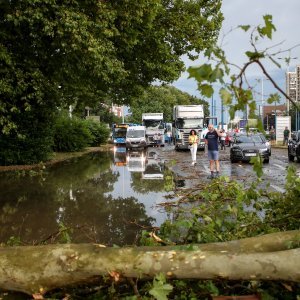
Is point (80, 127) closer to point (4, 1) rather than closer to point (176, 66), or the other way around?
point (176, 66)

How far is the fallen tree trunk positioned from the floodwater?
1293 mm

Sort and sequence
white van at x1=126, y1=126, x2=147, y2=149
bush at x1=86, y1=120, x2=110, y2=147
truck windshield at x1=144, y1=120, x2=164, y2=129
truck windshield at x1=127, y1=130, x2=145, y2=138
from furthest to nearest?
truck windshield at x1=144, y1=120, x2=164, y2=129
bush at x1=86, y1=120, x2=110, y2=147
truck windshield at x1=127, y1=130, x2=145, y2=138
white van at x1=126, y1=126, x2=147, y2=149

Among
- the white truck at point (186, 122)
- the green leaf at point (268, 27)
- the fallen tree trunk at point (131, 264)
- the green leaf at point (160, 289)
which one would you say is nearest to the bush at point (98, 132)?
the white truck at point (186, 122)

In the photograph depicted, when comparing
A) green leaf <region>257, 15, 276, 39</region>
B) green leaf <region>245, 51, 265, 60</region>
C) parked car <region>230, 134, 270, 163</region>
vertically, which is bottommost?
parked car <region>230, 134, 270, 163</region>

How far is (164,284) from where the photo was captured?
128 inches

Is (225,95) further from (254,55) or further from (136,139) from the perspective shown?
(136,139)

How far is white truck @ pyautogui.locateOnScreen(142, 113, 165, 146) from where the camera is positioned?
50.3 meters

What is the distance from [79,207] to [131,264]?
→ 23.9 ft

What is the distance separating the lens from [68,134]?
33.8 meters

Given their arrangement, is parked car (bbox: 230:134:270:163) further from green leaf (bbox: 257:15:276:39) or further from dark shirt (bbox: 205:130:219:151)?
green leaf (bbox: 257:15:276:39)

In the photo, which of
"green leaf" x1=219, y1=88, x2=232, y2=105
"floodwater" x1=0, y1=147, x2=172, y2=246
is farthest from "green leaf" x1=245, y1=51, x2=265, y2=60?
"floodwater" x1=0, y1=147, x2=172, y2=246

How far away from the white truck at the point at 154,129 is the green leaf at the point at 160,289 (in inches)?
1824

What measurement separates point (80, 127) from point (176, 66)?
15.0 m

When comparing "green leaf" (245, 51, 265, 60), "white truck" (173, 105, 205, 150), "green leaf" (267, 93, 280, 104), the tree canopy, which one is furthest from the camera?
"white truck" (173, 105, 205, 150)
